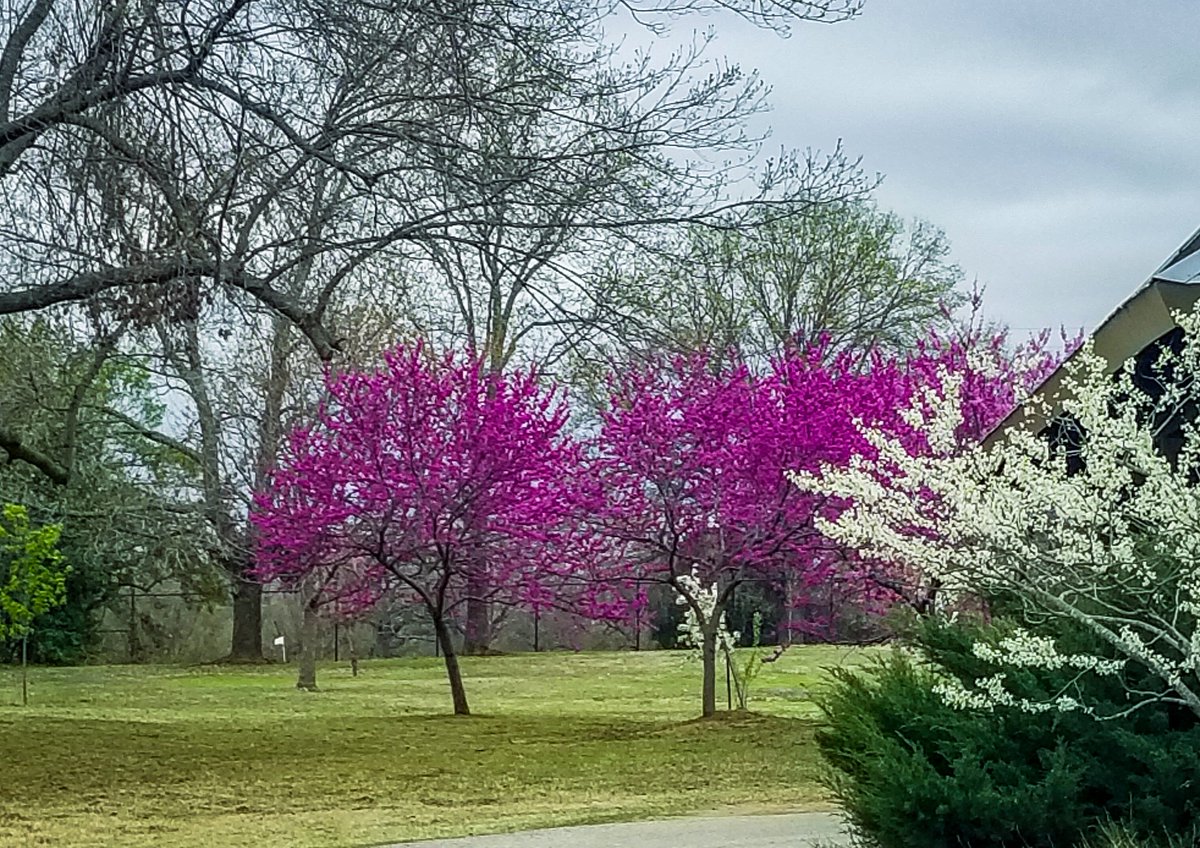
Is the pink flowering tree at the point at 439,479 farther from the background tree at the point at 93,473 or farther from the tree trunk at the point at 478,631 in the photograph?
the tree trunk at the point at 478,631

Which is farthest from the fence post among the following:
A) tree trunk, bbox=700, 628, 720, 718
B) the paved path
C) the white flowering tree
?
the white flowering tree

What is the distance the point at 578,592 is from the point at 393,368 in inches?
135

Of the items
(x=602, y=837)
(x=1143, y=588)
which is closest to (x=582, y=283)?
(x=602, y=837)

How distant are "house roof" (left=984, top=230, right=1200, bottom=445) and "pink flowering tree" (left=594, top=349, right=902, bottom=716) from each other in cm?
681

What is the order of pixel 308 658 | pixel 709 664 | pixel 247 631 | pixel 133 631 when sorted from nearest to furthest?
pixel 709 664 < pixel 308 658 < pixel 247 631 < pixel 133 631

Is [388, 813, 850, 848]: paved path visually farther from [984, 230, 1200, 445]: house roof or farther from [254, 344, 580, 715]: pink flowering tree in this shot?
[254, 344, 580, 715]: pink flowering tree

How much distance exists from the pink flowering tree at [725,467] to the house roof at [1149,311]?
22.3ft

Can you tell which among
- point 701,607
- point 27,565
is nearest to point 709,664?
point 701,607

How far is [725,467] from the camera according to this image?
14.0 meters

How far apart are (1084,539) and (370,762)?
25.3 feet

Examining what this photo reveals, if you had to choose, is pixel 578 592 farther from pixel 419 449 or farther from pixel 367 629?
pixel 367 629

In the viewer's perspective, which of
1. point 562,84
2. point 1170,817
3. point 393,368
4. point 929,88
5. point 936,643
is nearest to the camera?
point 1170,817

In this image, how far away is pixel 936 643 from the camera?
578 cm

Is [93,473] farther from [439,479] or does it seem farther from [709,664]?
[709,664]
